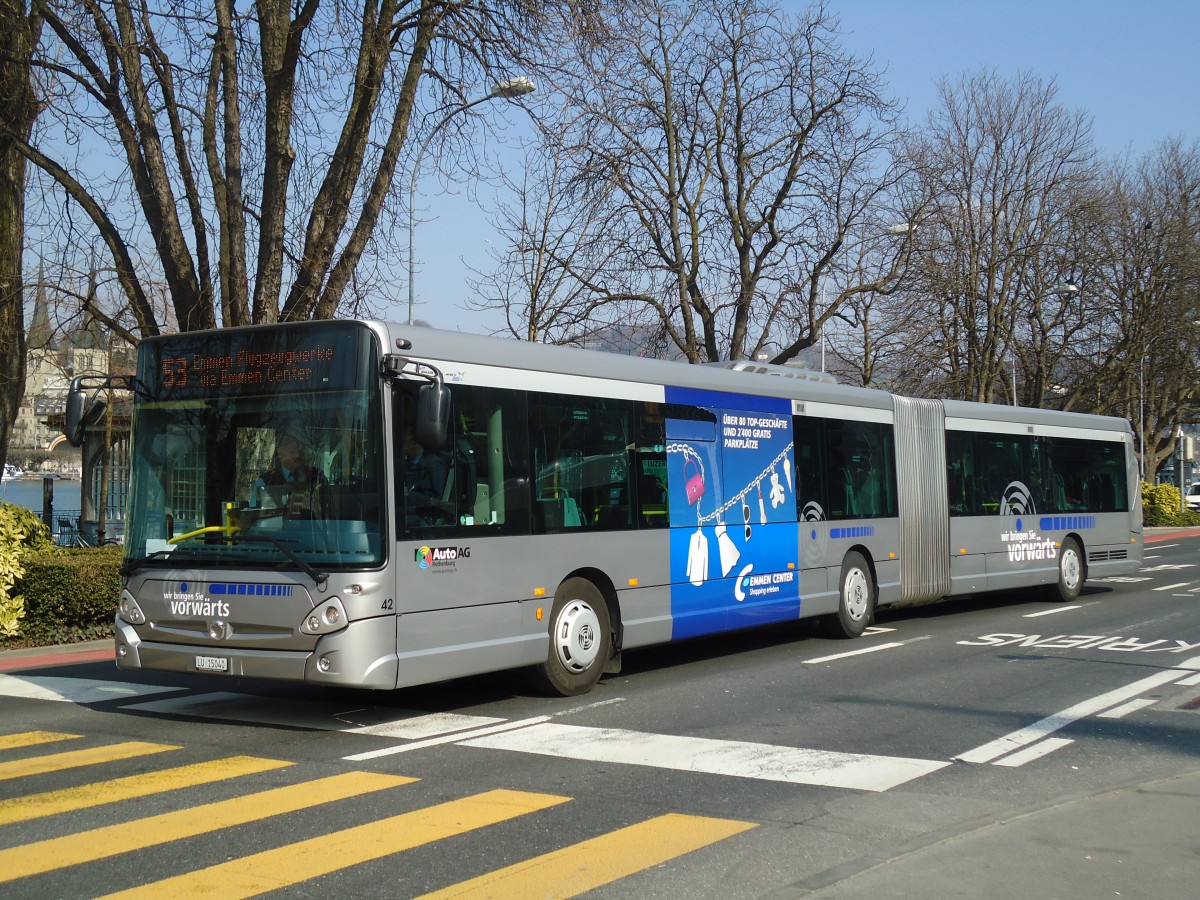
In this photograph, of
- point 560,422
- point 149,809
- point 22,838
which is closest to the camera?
point 22,838

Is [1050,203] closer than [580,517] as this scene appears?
No

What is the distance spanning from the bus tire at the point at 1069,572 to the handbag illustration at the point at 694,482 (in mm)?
9739

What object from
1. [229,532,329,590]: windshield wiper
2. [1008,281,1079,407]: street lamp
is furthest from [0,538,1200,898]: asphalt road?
[1008,281,1079,407]: street lamp

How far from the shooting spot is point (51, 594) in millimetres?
14523

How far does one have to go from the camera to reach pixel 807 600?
547 inches

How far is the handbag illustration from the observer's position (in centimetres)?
1206

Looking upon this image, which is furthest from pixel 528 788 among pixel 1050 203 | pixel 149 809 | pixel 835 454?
pixel 1050 203

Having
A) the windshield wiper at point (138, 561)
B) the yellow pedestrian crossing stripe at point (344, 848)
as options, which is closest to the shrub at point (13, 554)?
the windshield wiper at point (138, 561)

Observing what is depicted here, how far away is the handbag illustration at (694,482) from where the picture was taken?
12.1 m

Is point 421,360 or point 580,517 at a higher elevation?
point 421,360

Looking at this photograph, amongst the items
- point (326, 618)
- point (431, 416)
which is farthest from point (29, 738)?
point (431, 416)

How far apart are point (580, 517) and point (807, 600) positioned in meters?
4.30

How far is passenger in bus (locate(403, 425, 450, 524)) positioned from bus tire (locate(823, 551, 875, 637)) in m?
6.93

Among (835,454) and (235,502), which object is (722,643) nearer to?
(835,454)
